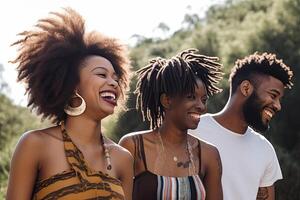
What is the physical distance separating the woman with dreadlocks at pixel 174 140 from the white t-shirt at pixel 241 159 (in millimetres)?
751

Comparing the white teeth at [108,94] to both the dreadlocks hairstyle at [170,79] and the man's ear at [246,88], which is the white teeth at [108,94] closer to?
the dreadlocks hairstyle at [170,79]

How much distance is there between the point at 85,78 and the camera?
4.68 metres

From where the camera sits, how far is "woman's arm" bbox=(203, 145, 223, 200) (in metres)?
5.37

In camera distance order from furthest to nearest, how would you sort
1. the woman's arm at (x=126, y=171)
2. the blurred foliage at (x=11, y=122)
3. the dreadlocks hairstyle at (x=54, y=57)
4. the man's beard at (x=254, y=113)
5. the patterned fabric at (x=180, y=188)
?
1. the blurred foliage at (x=11, y=122)
2. the man's beard at (x=254, y=113)
3. the patterned fabric at (x=180, y=188)
4. the woman's arm at (x=126, y=171)
5. the dreadlocks hairstyle at (x=54, y=57)

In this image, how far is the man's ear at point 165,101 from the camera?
214 inches

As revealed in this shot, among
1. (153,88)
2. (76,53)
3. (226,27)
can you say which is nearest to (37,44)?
(76,53)

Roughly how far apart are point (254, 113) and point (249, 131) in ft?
0.75

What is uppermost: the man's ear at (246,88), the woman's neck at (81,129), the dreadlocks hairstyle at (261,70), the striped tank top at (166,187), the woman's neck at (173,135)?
the dreadlocks hairstyle at (261,70)

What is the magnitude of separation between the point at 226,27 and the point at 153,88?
43.1 feet

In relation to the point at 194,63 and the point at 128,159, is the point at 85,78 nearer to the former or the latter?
the point at 128,159

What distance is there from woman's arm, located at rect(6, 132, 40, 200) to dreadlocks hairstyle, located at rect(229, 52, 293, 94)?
2590 millimetres

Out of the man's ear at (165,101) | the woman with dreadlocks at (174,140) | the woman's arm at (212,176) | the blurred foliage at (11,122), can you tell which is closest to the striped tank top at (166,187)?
the woman with dreadlocks at (174,140)

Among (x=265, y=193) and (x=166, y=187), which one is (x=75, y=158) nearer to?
(x=166, y=187)

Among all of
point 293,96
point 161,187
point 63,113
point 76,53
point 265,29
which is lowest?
point 161,187
